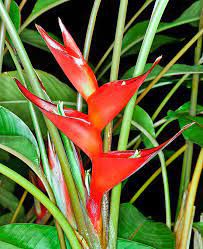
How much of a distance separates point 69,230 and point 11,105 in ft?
0.96

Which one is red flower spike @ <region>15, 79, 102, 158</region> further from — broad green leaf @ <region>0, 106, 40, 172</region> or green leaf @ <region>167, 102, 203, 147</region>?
green leaf @ <region>167, 102, 203, 147</region>

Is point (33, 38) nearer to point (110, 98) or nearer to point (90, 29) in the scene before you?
point (90, 29)

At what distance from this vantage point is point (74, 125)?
0.49 m

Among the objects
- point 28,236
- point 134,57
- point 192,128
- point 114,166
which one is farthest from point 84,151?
point 134,57

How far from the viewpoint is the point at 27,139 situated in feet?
1.92

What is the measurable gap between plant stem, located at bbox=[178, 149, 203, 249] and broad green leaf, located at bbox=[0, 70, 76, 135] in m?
0.23

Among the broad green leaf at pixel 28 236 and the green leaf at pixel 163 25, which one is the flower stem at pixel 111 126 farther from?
the green leaf at pixel 163 25

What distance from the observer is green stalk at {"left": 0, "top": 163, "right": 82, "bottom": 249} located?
50 cm

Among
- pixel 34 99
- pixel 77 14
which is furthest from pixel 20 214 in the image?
pixel 77 14

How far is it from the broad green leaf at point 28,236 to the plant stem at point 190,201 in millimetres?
192

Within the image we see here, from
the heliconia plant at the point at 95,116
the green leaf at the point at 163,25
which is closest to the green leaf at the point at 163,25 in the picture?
the green leaf at the point at 163,25

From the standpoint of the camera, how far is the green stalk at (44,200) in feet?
1.65

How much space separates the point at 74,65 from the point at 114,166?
0.12 metres

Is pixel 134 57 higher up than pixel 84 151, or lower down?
higher up
